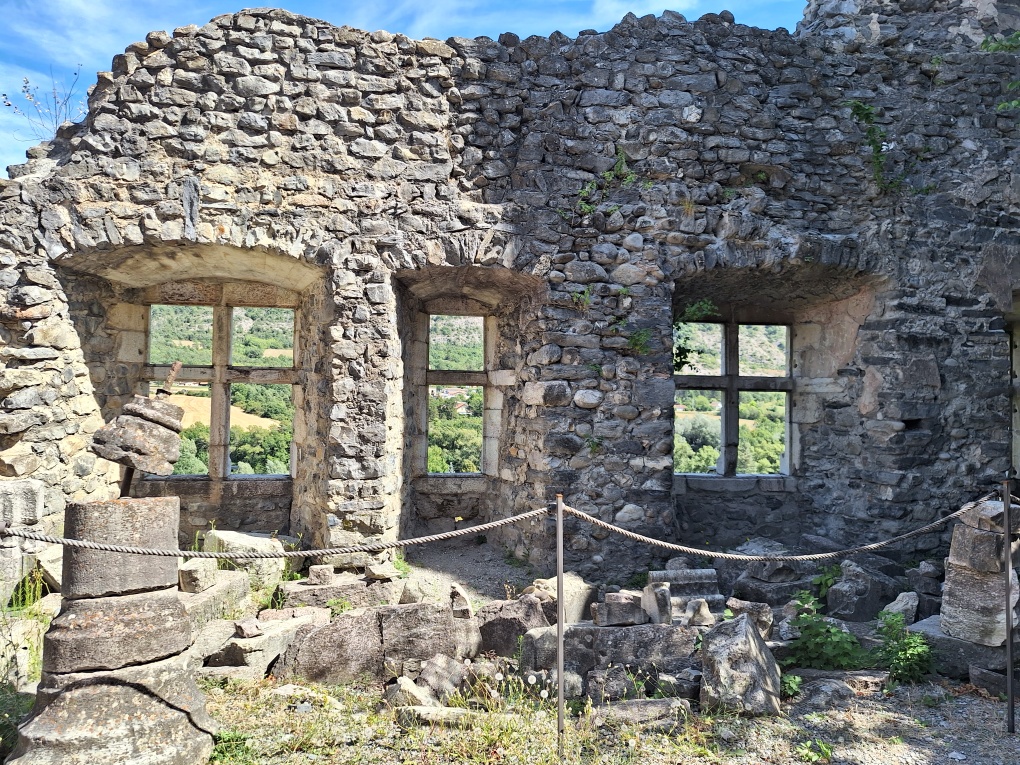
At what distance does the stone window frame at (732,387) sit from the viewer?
23.5 feet

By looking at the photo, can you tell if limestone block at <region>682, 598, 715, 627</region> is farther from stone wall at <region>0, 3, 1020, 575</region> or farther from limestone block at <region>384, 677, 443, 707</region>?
limestone block at <region>384, 677, 443, 707</region>

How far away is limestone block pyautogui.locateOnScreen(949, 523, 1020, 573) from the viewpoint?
415 centimetres

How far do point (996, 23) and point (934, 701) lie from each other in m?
6.29

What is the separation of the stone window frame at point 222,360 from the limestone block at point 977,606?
5713mm

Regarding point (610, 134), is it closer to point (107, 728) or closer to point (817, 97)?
point (817, 97)

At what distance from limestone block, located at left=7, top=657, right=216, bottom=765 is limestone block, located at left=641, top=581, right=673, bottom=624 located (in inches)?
117

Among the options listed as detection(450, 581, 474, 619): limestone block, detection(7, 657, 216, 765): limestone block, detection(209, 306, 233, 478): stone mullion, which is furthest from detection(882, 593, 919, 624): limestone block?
detection(209, 306, 233, 478): stone mullion

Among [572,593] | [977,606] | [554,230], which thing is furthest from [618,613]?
[554,230]

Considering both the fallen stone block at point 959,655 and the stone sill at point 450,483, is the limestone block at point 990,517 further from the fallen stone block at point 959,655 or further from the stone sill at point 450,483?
the stone sill at point 450,483

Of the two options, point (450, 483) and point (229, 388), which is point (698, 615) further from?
point (229, 388)

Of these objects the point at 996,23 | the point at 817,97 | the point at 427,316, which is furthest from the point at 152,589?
the point at 996,23

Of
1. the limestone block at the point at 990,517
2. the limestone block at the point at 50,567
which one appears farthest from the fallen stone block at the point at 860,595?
the limestone block at the point at 50,567

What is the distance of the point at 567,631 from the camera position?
14.2 ft

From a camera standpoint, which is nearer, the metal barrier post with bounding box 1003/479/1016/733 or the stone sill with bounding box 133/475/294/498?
the metal barrier post with bounding box 1003/479/1016/733
